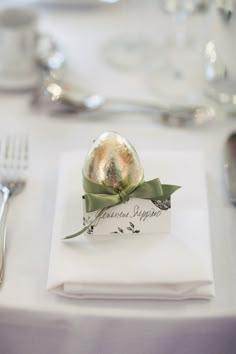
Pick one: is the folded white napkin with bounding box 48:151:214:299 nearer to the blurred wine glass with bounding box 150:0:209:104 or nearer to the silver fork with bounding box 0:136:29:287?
the silver fork with bounding box 0:136:29:287

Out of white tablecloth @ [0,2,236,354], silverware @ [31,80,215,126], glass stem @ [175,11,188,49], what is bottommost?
white tablecloth @ [0,2,236,354]

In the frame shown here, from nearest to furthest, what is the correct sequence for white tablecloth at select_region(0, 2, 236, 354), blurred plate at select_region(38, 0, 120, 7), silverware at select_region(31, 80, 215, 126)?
white tablecloth at select_region(0, 2, 236, 354) < silverware at select_region(31, 80, 215, 126) < blurred plate at select_region(38, 0, 120, 7)

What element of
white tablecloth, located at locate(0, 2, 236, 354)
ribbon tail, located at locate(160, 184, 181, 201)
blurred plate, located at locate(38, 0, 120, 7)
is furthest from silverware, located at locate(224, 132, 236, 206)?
blurred plate, located at locate(38, 0, 120, 7)

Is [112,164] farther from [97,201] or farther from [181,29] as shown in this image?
[181,29]

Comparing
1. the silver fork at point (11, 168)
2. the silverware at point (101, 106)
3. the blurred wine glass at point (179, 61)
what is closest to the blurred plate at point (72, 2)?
the blurred wine glass at point (179, 61)

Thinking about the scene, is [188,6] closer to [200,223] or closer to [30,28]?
[30,28]

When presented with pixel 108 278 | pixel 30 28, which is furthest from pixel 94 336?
pixel 30 28

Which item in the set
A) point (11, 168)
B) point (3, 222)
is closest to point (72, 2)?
point (11, 168)
